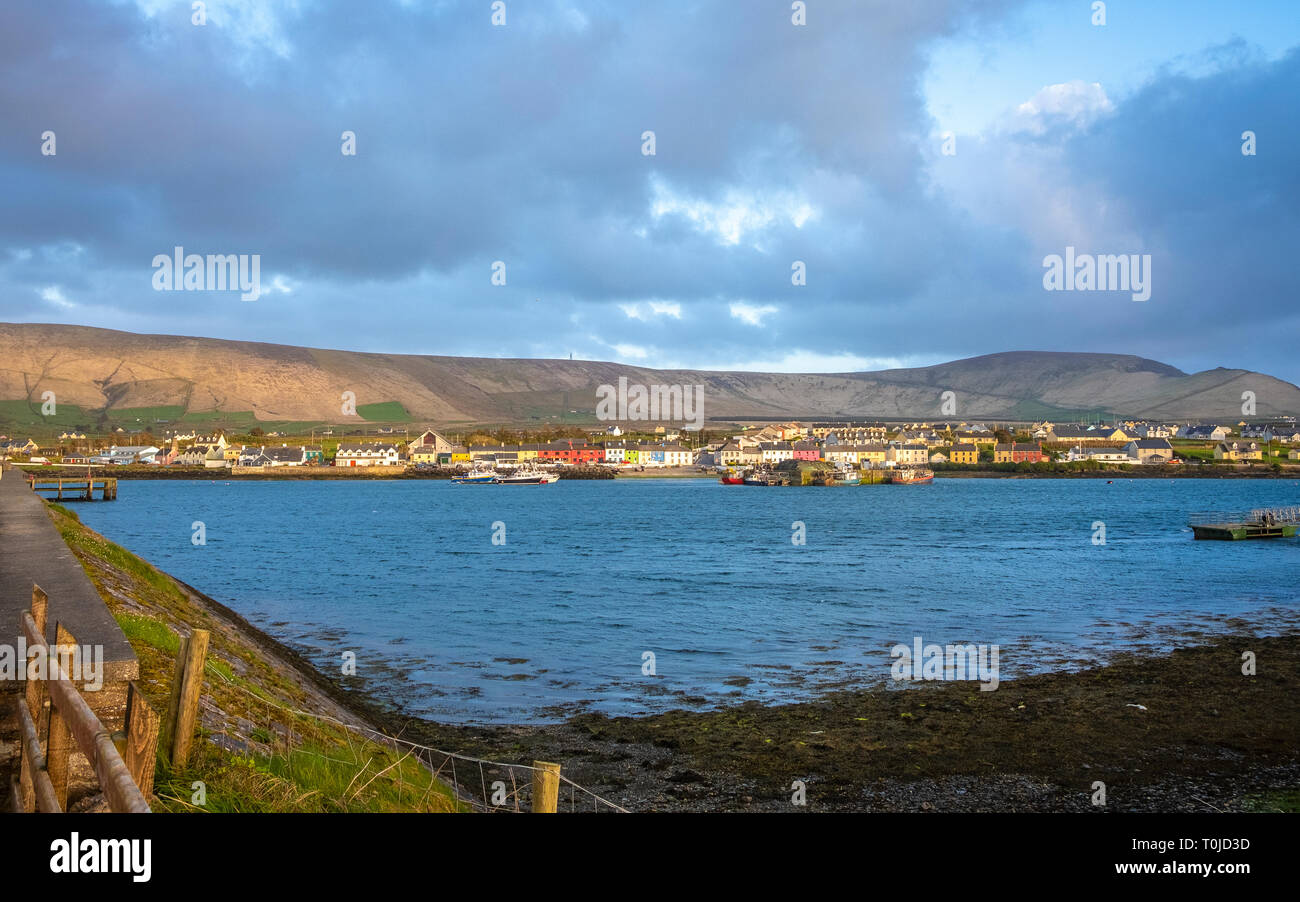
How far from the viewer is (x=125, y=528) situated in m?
66.2

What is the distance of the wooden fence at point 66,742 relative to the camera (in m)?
3.52

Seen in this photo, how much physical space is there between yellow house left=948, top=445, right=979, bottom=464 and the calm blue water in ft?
359

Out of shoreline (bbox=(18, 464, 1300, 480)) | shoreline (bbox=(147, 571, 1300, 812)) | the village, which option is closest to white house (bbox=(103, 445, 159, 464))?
the village

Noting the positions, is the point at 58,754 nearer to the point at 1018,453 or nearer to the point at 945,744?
the point at 945,744

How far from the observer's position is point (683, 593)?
110ft

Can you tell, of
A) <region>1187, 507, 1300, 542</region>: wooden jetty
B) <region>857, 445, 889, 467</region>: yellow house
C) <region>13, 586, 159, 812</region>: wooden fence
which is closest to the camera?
<region>13, 586, 159, 812</region>: wooden fence

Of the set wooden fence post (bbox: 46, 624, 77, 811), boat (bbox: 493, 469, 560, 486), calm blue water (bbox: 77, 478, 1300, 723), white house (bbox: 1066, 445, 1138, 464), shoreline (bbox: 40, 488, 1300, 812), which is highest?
white house (bbox: 1066, 445, 1138, 464)

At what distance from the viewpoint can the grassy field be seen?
662cm

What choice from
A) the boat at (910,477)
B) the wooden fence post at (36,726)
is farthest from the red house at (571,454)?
the wooden fence post at (36,726)

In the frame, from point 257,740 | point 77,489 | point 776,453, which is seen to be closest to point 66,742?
point 257,740

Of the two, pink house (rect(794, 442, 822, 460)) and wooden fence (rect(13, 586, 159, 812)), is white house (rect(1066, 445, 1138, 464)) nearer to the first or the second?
pink house (rect(794, 442, 822, 460))

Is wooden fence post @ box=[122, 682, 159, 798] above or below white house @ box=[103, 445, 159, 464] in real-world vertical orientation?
below
